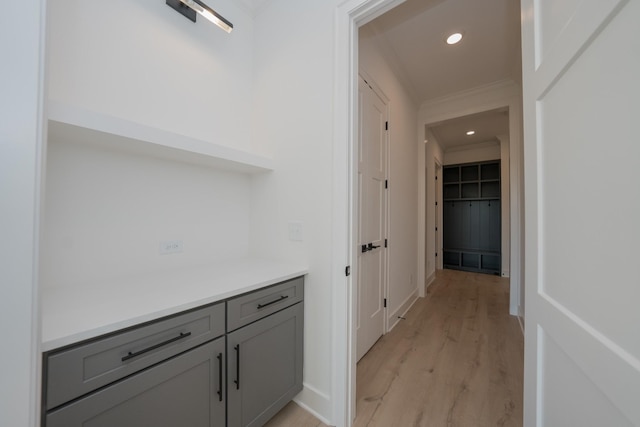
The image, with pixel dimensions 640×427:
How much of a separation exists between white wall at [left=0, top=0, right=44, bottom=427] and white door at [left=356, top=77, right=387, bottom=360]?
1.78 meters

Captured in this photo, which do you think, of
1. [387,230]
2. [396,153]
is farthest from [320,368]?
[396,153]

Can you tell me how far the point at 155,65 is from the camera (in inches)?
55.8

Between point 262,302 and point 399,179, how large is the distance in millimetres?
2262

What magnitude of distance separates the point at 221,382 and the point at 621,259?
1365 mm

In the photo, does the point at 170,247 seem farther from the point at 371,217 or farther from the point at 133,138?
the point at 371,217

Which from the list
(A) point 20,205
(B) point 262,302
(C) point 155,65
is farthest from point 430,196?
(A) point 20,205

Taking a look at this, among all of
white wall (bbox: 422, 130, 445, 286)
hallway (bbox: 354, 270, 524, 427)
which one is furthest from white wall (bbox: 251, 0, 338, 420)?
white wall (bbox: 422, 130, 445, 286)

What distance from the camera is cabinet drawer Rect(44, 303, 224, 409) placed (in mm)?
695

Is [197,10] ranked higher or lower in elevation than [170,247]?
higher

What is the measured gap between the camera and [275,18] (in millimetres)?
1789

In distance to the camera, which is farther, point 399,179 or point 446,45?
point 399,179

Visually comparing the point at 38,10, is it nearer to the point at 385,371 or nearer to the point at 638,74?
the point at 638,74

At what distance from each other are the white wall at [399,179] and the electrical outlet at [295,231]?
137cm

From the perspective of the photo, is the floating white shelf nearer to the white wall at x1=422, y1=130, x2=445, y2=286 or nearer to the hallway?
the hallway
